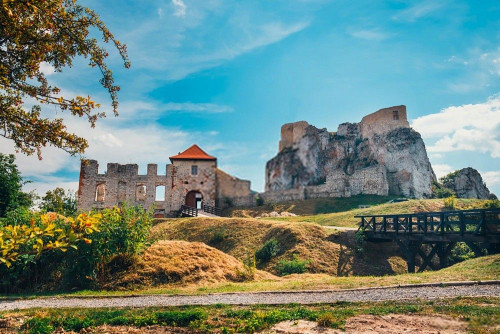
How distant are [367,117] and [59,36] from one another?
65014mm

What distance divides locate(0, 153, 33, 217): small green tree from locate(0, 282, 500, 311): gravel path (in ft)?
52.7

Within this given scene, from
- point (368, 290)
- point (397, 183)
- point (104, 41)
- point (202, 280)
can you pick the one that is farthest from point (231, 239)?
point (397, 183)

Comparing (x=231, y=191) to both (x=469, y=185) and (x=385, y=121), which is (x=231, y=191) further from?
(x=469, y=185)

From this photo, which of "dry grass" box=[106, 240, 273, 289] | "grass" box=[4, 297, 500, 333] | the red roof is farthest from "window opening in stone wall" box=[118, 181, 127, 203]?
"grass" box=[4, 297, 500, 333]

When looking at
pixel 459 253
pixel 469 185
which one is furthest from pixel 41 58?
pixel 469 185

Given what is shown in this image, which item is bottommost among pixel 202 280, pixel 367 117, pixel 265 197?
pixel 202 280

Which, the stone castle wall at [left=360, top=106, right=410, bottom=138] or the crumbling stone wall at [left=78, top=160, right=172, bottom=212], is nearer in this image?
the crumbling stone wall at [left=78, top=160, right=172, bottom=212]

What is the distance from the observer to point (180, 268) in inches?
576

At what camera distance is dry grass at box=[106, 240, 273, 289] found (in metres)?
14.0

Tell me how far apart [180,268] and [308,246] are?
27.6 feet

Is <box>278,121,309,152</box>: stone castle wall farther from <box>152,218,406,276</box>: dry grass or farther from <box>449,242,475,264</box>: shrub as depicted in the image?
<box>449,242,475,264</box>: shrub

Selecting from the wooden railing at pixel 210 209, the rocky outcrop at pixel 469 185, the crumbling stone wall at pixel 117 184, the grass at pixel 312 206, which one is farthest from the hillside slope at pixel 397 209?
the rocky outcrop at pixel 469 185

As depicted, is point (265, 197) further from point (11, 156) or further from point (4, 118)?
point (4, 118)

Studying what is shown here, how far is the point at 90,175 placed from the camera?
4088 centimetres
